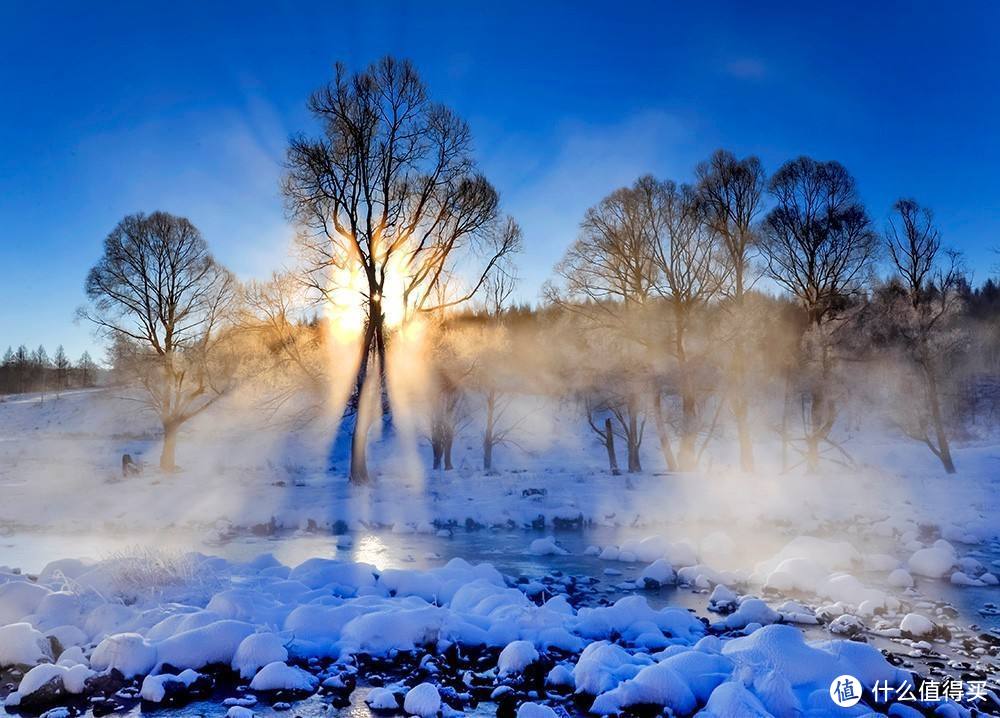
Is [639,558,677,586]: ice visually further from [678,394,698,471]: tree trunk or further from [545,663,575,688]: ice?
[678,394,698,471]: tree trunk

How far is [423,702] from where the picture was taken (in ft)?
18.8

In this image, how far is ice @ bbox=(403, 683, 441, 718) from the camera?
568 centimetres

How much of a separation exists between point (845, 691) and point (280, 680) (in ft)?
17.7

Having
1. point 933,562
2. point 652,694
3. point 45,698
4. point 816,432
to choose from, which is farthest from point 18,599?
point 816,432

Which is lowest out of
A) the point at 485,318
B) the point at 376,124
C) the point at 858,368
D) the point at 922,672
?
the point at 922,672

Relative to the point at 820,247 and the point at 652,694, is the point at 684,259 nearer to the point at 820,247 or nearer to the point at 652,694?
the point at 820,247

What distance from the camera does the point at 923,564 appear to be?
10.8 metres

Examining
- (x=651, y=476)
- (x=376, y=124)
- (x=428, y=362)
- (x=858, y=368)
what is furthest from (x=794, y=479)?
(x=376, y=124)

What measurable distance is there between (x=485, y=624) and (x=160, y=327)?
2365 cm

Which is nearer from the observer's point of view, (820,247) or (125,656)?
(125,656)

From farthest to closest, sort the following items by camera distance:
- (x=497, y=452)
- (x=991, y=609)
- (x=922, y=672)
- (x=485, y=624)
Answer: (x=497, y=452), (x=991, y=609), (x=485, y=624), (x=922, y=672)

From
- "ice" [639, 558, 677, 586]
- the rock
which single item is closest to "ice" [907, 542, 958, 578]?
the rock

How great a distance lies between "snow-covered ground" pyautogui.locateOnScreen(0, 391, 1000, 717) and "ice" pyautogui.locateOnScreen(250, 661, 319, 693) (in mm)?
17

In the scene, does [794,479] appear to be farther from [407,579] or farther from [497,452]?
[497,452]
